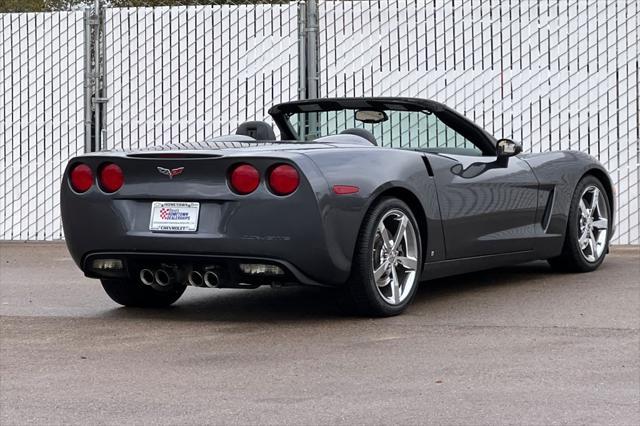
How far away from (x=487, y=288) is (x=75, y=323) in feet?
9.44

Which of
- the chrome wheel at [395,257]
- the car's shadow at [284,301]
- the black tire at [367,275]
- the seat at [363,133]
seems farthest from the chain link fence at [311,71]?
the black tire at [367,275]

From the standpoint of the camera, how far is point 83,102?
1391 cm

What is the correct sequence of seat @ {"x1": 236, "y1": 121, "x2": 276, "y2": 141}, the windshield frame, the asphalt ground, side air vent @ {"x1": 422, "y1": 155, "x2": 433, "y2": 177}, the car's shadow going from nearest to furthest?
the asphalt ground → the car's shadow → side air vent @ {"x1": 422, "y1": 155, "x2": 433, "y2": 177} → seat @ {"x1": 236, "y1": 121, "x2": 276, "y2": 141} → the windshield frame

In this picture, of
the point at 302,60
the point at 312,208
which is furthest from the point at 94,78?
the point at 312,208

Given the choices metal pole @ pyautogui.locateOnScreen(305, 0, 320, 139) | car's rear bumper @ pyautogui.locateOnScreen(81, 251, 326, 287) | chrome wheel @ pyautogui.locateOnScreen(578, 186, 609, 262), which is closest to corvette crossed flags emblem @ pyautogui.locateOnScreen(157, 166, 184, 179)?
car's rear bumper @ pyautogui.locateOnScreen(81, 251, 326, 287)

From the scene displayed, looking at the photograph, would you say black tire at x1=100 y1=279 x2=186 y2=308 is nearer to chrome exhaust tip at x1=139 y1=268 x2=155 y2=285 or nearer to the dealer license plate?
chrome exhaust tip at x1=139 y1=268 x2=155 y2=285

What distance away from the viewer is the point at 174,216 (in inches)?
293

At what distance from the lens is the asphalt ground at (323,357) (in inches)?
205

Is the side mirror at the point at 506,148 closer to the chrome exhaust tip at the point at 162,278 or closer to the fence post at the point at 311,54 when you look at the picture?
the chrome exhaust tip at the point at 162,278

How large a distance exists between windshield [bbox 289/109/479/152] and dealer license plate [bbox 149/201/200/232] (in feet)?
5.17

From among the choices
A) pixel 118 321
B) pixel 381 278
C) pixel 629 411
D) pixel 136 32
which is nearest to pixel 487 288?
pixel 381 278

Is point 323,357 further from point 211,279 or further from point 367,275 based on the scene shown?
point 211,279

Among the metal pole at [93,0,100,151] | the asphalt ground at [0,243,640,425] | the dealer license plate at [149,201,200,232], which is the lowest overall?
the asphalt ground at [0,243,640,425]

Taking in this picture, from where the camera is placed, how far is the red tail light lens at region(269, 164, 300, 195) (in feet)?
23.6
